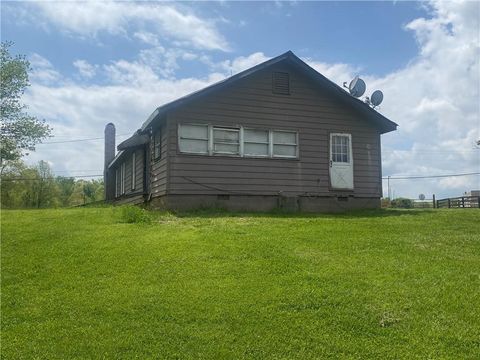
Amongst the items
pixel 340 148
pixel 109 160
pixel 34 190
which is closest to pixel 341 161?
pixel 340 148

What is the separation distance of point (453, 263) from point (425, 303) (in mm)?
2001

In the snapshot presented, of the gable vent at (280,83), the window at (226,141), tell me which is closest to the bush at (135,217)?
the window at (226,141)

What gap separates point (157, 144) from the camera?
15.8m

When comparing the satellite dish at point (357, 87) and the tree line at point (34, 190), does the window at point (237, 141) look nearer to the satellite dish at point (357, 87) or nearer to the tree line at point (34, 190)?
the satellite dish at point (357, 87)

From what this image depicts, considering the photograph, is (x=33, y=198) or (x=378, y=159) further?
(x=33, y=198)

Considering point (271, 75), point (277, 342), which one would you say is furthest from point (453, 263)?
point (271, 75)

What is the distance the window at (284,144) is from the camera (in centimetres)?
1549

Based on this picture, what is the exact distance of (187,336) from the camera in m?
5.29

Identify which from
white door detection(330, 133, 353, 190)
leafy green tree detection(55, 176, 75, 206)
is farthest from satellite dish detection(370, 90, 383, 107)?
leafy green tree detection(55, 176, 75, 206)

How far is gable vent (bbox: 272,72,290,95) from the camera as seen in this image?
15.6 meters

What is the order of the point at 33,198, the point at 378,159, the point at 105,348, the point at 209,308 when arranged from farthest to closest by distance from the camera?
the point at 33,198 < the point at 378,159 < the point at 209,308 < the point at 105,348

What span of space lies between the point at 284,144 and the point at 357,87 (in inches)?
153

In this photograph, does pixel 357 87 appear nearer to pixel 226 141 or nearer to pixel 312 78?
pixel 312 78

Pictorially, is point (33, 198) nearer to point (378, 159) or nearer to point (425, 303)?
point (378, 159)
